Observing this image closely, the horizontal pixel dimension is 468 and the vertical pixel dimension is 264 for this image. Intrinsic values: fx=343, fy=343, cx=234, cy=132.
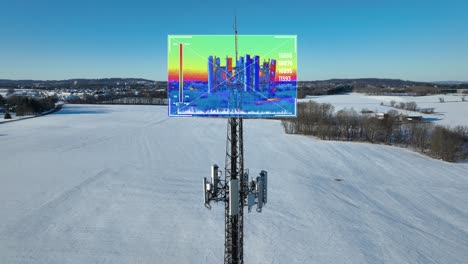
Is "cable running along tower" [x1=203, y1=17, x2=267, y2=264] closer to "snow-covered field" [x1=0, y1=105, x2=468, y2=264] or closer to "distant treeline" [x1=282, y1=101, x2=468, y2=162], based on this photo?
"snow-covered field" [x1=0, y1=105, x2=468, y2=264]

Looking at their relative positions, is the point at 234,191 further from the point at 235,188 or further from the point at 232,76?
the point at 232,76

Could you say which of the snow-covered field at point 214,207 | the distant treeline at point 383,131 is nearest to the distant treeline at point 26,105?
the snow-covered field at point 214,207

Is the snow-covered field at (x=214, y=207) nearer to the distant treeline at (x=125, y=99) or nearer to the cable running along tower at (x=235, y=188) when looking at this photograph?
→ the cable running along tower at (x=235, y=188)

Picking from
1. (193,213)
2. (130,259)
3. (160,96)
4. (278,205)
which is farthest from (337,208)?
(160,96)

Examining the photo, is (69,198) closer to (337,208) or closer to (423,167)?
(337,208)

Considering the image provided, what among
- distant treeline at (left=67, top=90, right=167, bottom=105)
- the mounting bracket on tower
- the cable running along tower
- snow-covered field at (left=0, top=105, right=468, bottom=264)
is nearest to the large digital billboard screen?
the cable running along tower

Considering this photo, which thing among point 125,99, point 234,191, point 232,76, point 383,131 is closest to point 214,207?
point 234,191
